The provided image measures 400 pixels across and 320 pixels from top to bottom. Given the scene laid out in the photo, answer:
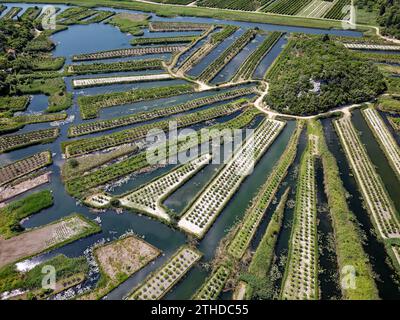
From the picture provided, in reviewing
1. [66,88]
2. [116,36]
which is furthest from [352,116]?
[116,36]

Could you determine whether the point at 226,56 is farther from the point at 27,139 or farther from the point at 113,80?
the point at 27,139

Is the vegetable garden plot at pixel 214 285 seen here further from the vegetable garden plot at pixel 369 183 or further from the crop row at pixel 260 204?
the vegetable garden plot at pixel 369 183

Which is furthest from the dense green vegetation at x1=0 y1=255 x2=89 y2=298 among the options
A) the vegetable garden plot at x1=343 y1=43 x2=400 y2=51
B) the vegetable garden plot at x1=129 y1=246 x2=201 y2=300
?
the vegetable garden plot at x1=343 y1=43 x2=400 y2=51

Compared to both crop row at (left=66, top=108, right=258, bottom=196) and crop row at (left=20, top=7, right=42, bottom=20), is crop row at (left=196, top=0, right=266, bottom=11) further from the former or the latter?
crop row at (left=66, top=108, right=258, bottom=196)

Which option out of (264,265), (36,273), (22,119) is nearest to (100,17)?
(22,119)

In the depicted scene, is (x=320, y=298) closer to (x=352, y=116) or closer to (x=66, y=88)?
(x=352, y=116)
